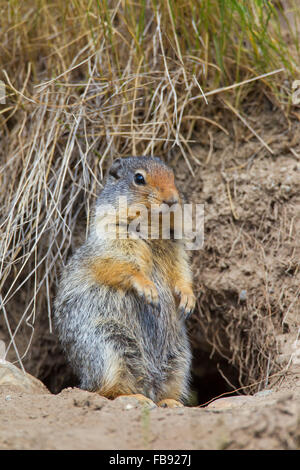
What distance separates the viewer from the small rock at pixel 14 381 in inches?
175

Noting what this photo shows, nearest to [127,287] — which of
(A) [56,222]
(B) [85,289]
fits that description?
(B) [85,289]

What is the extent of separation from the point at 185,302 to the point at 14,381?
1485 millimetres

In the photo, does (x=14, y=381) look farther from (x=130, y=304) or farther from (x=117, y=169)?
(x=117, y=169)

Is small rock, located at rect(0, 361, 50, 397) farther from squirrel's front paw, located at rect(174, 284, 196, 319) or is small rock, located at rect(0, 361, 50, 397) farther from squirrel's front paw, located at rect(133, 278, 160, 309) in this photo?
squirrel's front paw, located at rect(174, 284, 196, 319)

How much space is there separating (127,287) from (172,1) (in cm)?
283

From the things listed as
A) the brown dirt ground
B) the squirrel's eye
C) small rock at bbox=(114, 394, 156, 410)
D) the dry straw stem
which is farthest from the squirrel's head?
small rock at bbox=(114, 394, 156, 410)

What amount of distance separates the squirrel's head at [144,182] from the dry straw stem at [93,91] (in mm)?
586

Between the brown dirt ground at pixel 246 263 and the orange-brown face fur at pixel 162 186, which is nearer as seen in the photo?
the orange-brown face fur at pixel 162 186

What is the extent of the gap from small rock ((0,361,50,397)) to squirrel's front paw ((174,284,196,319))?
1.33 m

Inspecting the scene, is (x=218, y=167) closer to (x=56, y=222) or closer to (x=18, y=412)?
(x=56, y=222)

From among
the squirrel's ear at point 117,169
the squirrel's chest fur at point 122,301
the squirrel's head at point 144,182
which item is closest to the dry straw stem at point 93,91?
the squirrel's ear at point 117,169

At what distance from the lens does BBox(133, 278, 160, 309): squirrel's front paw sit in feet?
14.5

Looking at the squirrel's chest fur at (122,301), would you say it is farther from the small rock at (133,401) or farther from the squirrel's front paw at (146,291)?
the small rock at (133,401)

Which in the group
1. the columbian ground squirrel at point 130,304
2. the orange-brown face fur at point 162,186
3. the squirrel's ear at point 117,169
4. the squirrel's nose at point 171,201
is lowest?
the columbian ground squirrel at point 130,304
